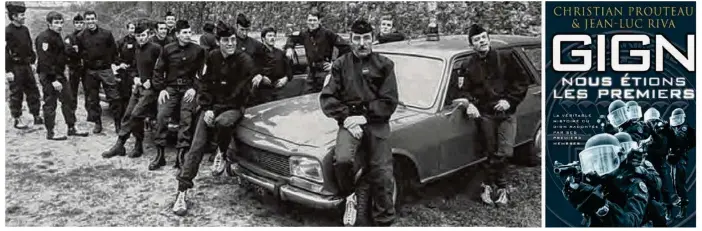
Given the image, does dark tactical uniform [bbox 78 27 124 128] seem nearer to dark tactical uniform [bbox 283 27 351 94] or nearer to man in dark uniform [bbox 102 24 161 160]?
man in dark uniform [bbox 102 24 161 160]

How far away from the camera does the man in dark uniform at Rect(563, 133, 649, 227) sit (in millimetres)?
5430

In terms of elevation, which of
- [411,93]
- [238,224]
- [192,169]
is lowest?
[238,224]

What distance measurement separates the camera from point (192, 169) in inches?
208

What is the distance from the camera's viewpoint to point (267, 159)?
501cm

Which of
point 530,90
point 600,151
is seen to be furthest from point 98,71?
point 600,151

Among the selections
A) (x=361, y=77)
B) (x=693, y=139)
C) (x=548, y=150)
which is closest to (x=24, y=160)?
(x=361, y=77)

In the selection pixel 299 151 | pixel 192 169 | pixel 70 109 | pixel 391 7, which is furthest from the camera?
pixel 70 109

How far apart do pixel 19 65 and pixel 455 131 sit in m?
3.67

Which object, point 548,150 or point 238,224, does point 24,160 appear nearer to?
point 238,224

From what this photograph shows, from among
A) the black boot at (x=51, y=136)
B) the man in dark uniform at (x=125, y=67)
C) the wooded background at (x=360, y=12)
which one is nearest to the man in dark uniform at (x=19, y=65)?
the black boot at (x=51, y=136)

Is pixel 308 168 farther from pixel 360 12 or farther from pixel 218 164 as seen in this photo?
pixel 360 12

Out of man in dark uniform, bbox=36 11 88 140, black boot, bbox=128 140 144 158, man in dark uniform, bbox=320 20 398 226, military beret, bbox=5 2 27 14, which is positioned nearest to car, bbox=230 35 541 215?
man in dark uniform, bbox=320 20 398 226

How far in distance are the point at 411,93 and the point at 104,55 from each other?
9.12ft

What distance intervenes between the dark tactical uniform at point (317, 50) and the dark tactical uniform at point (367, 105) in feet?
2.93
